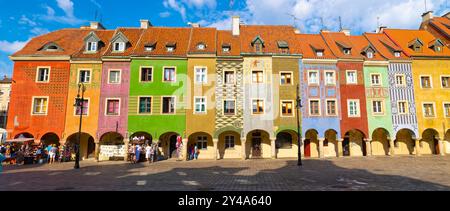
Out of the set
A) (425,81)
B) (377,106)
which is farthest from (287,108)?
(425,81)

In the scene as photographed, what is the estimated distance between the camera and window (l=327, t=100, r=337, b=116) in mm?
28719

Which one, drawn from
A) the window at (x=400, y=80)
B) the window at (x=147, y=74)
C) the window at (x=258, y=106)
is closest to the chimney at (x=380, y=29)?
the window at (x=400, y=80)

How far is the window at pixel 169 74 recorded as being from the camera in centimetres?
2813

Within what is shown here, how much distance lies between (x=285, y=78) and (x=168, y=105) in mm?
12411

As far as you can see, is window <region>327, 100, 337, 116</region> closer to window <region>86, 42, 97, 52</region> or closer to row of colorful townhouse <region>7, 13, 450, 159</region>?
row of colorful townhouse <region>7, 13, 450, 159</region>

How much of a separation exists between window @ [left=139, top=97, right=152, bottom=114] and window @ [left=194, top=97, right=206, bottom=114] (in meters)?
4.60

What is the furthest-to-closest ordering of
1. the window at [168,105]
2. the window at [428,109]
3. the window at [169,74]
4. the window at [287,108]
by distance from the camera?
the window at [428,109], the window at [169,74], the window at [287,108], the window at [168,105]

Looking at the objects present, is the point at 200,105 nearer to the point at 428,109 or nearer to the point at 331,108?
the point at 331,108

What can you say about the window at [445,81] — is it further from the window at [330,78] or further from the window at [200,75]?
the window at [200,75]

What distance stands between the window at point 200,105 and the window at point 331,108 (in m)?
Result: 13.0

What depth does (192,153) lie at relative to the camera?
92.4 ft

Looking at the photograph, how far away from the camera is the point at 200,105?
27.7 metres

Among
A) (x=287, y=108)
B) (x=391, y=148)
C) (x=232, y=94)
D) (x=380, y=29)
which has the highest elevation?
(x=380, y=29)

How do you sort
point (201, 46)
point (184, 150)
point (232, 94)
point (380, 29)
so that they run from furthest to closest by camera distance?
point (380, 29) → point (201, 46) → point (232, 94) → point (184, 150)
